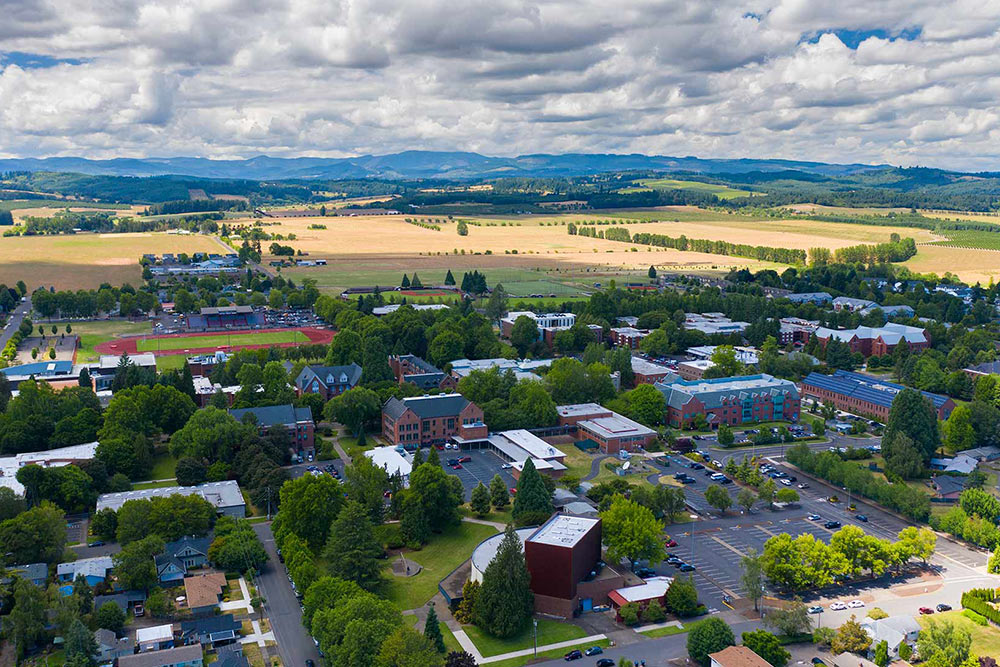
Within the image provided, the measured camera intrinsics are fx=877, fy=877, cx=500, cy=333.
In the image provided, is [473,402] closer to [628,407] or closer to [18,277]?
[628,407]

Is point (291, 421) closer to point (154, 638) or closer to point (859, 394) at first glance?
point (154, 638)

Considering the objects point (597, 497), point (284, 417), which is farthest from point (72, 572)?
point (597, 497)

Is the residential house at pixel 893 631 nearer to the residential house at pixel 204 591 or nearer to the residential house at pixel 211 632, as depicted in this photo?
the residential house at pixel 211 632

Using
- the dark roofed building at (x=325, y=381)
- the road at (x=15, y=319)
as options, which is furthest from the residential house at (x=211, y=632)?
the road at (x=15, y=319)

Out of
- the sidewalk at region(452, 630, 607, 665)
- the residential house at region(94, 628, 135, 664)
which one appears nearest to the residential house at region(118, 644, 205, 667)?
the residential house at region(94, 628, 135, 664)

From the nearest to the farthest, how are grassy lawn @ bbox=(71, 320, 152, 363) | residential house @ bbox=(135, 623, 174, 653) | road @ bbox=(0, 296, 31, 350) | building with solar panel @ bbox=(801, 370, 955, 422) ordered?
1. residential house @ bbox=(135, 623, 174, 653)
2. building with solar panel @ bbox=(801, 370, 955, 422)
3. grassy lawn @ bbox=(71, 320, 152, 363)
4. road @ bbox=(0, 296, 31, 350)

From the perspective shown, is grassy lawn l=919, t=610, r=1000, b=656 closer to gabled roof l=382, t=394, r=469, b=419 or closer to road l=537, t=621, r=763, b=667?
road l=537, t=621, r=763, b=667
